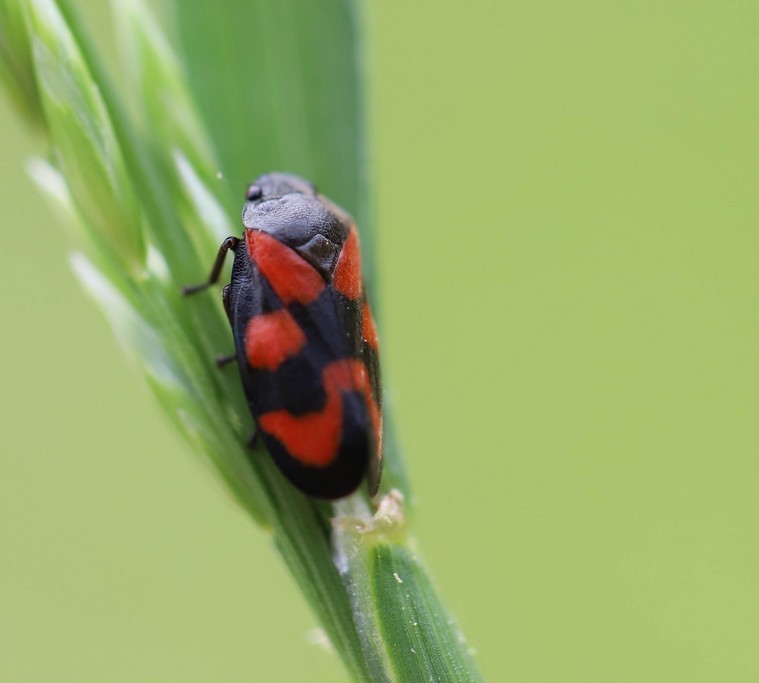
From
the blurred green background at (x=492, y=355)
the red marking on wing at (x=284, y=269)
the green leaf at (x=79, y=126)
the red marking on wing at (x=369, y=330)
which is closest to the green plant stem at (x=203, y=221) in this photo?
the green leaf at (x=79, y=126)

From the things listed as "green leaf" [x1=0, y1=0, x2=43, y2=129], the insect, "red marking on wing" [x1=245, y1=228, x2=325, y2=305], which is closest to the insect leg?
the insect

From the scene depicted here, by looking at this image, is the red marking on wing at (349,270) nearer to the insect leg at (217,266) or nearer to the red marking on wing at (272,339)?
the red marking on wing at (272,339)

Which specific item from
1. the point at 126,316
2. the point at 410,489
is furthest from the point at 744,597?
the point at 126,316

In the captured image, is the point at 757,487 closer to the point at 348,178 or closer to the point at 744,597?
the point at 744,597

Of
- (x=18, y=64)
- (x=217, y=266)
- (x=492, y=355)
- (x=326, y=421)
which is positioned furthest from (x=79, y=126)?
(x=492, y=355)

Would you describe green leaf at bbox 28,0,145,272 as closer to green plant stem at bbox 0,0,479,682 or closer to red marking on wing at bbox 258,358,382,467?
green plant stem at bbox 0,0,479,682

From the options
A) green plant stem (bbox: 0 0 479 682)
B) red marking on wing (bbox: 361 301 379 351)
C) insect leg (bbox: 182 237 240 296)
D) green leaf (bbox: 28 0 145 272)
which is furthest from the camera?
red marking on wing (bbox: 361 301 379 351)
